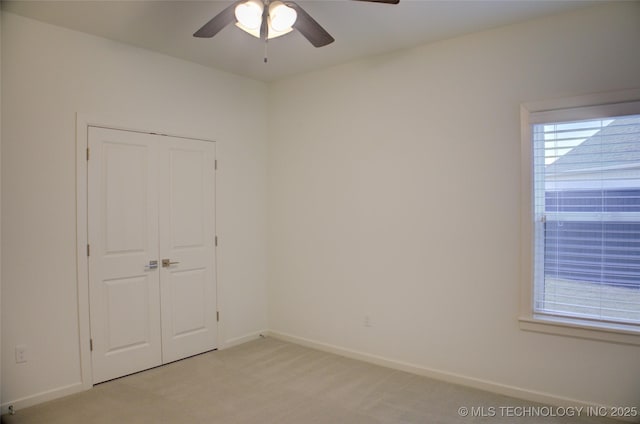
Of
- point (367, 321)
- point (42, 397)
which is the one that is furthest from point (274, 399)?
point (42, 397)

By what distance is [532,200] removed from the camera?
10.3ft

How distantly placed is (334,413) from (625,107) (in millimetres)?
2953

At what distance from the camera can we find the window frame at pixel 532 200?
280 cm

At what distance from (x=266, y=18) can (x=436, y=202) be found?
205 cm

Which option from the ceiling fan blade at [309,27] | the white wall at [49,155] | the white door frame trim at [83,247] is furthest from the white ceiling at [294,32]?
the white door frame trim at [83,247]

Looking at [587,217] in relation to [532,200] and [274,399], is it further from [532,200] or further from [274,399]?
[274,399]

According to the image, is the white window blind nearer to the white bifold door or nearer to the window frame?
the window frame

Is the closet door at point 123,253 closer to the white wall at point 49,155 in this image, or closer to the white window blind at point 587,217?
the white wall at point 49,155

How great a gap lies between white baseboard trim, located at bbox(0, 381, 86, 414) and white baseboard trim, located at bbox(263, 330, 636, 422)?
2.10 m

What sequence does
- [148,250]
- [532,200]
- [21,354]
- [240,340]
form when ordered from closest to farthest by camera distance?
[21,354] → [532,200] → [148,250] → [240,340]

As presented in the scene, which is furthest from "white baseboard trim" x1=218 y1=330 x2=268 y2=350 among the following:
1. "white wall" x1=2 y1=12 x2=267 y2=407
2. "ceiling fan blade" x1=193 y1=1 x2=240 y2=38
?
"ceiling fan blade" x1=193 y1=1 x2=240 y2=38

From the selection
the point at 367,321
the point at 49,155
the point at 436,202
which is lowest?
the point at 367,321

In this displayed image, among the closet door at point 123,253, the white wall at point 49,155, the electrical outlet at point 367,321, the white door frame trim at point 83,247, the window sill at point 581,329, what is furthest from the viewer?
the electrical outlet at point 367,321

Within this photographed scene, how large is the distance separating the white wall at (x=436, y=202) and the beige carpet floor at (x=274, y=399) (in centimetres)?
29
